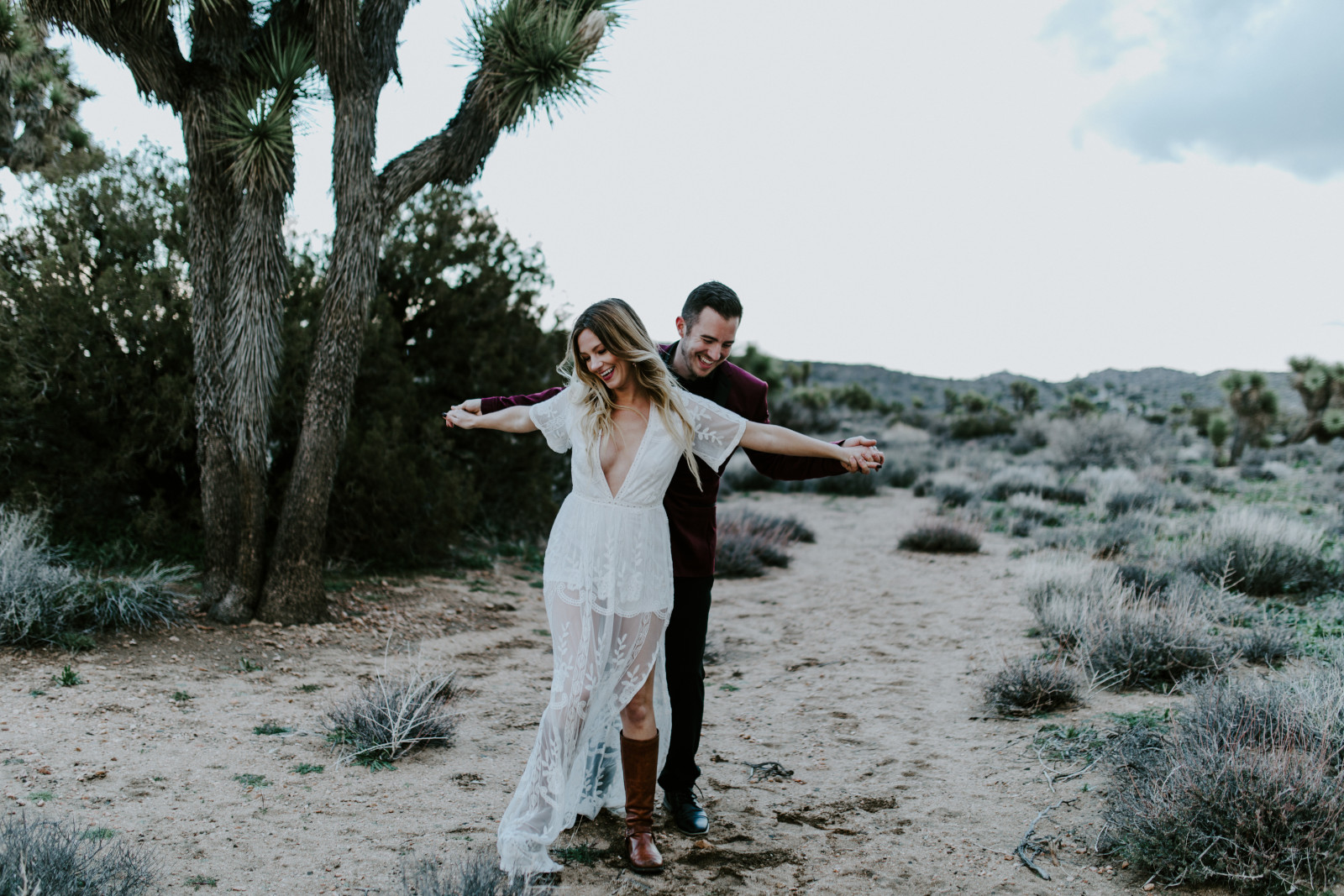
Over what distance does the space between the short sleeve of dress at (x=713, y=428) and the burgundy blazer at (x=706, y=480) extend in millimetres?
117

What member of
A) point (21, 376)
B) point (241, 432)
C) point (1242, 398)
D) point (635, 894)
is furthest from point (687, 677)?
point (1242, 398)

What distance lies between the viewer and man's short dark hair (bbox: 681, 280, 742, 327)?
322 centimetres

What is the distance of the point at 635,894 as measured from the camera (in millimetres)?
3037

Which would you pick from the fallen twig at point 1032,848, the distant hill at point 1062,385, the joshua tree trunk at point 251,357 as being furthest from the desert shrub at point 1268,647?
the distant hill at point 1062,385

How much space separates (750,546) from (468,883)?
303 inches

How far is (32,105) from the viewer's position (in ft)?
33.6

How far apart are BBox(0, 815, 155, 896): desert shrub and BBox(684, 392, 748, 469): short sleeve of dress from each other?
231 cm

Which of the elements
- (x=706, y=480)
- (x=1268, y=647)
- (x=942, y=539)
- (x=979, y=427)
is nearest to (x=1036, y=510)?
(x=942, y=539)

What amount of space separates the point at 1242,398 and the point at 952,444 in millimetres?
7627

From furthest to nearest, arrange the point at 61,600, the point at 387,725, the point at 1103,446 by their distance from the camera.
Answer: the point at 1103,446 → the point at 61,600 → the point at 387,725

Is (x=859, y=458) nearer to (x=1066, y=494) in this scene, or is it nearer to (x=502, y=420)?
(x=502, y=420)

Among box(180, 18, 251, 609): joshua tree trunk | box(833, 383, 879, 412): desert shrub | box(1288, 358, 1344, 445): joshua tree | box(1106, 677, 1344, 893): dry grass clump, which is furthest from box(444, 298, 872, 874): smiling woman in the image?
box(833, 383, 879, 412): desert shrub

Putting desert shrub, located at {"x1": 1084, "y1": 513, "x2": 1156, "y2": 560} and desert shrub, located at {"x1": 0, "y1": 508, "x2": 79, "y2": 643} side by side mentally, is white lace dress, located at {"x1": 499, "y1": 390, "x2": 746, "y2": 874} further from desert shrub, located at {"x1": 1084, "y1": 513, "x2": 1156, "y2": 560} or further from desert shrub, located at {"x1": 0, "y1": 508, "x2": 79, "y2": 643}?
desert shrub, located at {"x1": 1084, "y1": 513, "x2": 1156, "y2": 560}

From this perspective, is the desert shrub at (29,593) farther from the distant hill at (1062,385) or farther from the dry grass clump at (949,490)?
the distant hill at (1062,385)
